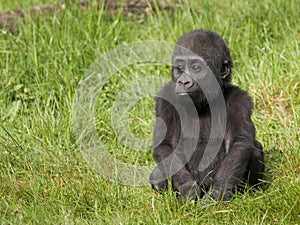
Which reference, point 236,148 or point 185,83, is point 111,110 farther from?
point 236,148

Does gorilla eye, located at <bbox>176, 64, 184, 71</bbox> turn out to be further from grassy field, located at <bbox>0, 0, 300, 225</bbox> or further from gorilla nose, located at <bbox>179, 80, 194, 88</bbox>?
grassy field, located at <bbox>0, 0, 300, 225</bbox>

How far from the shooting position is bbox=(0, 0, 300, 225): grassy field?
4070mm

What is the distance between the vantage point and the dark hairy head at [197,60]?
14.7ft

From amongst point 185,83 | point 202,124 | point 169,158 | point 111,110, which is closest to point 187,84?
point 185,83

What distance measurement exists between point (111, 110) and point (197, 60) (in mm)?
1465

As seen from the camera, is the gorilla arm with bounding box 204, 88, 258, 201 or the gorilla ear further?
the gorilla ear

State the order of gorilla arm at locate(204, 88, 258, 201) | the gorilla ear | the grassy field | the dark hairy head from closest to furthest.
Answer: the grassy field
gorilla arm at locate(204, 88, 258, 201)
the dark hairy head
the gorilla ear

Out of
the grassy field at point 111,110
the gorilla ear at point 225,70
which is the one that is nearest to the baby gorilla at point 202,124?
the gorilla ear at point 225,70

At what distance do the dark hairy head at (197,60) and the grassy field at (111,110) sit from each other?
82 centimetres

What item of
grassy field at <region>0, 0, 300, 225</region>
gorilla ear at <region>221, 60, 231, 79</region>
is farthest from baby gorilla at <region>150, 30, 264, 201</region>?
grassy field at <region>0, 0, 300, 225</region>

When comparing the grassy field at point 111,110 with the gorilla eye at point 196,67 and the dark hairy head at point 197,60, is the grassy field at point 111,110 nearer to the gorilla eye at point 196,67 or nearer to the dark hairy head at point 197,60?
the dark hairy head at point 197,60

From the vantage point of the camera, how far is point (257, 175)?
462cm

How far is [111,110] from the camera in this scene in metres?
5.77

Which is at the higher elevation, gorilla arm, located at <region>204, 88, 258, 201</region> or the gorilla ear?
the gorilla ear
